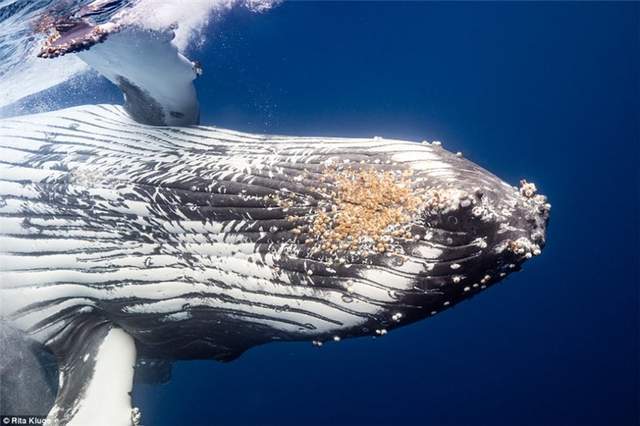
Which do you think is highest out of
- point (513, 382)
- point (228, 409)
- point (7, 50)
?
point (7, 50)

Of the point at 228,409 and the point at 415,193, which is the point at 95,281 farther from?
the point at 228,409

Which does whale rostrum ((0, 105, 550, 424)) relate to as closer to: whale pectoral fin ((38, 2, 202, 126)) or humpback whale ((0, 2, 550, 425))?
humpback whale ((0, 2, 550, 425))

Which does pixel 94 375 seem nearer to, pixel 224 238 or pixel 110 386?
pixel 110 386

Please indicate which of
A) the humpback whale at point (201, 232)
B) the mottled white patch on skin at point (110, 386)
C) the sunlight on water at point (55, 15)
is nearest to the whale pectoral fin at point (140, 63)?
the humpback whale at point (201, 232)

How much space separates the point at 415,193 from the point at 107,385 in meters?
3.28

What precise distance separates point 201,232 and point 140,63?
2154mm

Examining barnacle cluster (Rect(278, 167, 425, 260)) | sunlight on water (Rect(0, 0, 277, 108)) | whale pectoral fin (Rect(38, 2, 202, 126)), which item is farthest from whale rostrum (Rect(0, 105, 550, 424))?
sunlight on water (Rect(0, 0, 277, 108))

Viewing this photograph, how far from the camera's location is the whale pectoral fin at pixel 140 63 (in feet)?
15.3

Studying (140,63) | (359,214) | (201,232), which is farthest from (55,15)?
(359,214)

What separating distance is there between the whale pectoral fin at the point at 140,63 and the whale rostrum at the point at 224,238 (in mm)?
264

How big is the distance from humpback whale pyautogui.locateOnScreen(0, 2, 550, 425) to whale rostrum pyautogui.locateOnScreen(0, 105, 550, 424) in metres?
0.01

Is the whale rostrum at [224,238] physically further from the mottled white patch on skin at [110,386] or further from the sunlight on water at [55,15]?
the sunlight on water at [55,15]

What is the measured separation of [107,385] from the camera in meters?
4.69

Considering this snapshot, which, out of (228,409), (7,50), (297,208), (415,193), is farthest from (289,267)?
(228,409)
